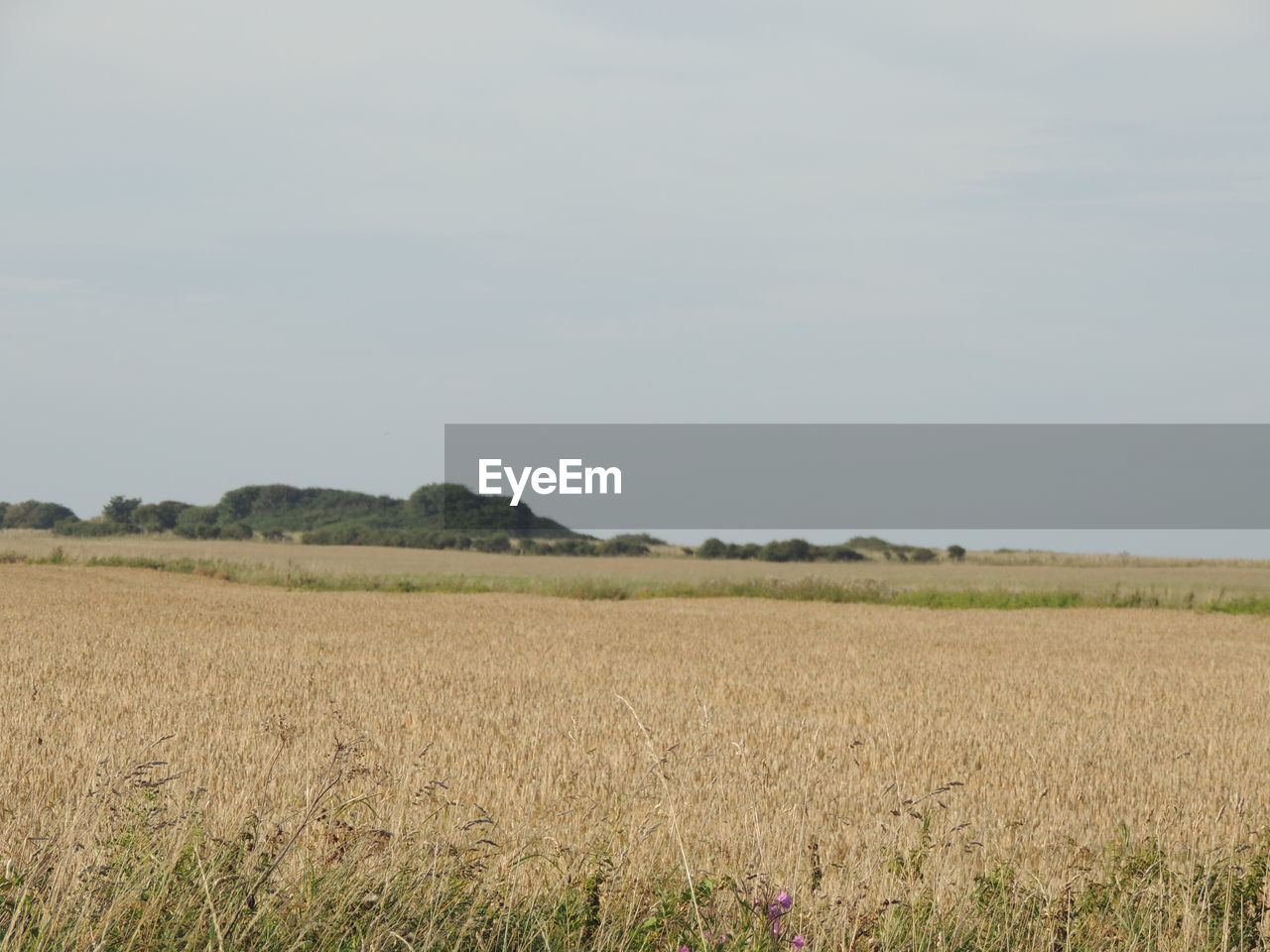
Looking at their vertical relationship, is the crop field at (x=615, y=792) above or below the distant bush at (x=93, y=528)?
below

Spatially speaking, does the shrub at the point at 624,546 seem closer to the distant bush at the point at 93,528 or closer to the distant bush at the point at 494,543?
the distant bush at the point at 494,543

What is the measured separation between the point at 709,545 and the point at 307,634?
6314 cm

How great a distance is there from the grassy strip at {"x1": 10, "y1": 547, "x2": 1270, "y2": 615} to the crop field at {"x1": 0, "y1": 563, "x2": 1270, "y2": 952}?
17.3 meters

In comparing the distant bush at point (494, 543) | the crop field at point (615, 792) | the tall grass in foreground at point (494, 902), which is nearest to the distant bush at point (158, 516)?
the distant bush at point (494, 543)

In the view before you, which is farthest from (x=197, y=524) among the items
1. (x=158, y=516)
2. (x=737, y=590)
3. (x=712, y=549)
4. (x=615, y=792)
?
(x=615, y=792)

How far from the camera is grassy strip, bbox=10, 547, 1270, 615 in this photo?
41.7 meters

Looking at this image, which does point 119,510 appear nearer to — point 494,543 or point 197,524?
point 197,524

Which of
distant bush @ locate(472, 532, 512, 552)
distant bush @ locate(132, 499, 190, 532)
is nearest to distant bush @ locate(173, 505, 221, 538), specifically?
distant bush @ locate(132, 499, 190, 532)

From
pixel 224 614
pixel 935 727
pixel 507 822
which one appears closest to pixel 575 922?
pixel 507 822

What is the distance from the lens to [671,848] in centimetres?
734

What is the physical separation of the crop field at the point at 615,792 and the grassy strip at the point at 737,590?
1732 cm

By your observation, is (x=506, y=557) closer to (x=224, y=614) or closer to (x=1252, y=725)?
(x=224, y=614)

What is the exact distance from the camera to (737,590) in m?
45.4

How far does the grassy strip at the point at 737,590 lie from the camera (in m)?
41.7
